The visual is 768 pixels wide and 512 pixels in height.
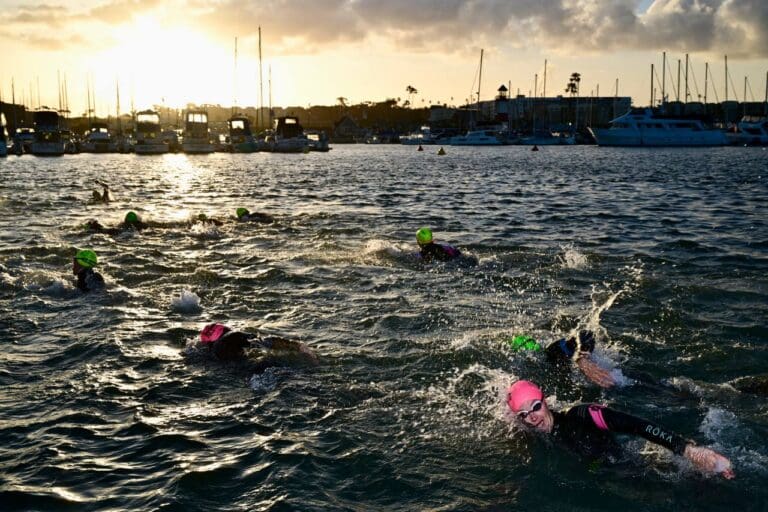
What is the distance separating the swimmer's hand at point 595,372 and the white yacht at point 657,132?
113 m

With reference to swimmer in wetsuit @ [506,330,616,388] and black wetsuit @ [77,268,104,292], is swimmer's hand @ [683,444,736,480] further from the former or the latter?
black wetsuit @ [77,268,104,292]

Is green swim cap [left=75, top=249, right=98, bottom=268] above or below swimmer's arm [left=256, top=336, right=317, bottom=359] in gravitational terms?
above

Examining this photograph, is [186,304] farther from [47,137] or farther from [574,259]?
[47,137]

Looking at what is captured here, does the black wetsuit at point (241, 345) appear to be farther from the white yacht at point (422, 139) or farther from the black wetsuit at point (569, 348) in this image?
the white yacht at point (422, 139)

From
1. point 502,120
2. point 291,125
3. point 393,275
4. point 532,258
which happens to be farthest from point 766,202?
point 502,120

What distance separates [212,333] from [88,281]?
548 centimetres

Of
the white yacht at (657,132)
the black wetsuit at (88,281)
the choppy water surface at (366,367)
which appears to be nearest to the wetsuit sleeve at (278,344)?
the choppy water surface at (366,367)

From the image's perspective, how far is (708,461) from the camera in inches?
245

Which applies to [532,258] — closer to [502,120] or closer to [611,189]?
[611,189]

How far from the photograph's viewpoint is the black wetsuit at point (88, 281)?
13641 millimetres

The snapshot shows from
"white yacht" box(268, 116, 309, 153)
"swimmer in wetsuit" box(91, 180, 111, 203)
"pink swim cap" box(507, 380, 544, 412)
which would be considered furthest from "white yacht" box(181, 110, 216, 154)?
"pink swim cap" box(507, 380, 544, 412)

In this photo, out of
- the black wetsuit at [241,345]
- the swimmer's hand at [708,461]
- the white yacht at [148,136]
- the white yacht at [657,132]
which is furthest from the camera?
the white yacht at [657,132]

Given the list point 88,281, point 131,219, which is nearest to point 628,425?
point 88,281

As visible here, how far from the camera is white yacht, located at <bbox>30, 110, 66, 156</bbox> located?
285 feet
